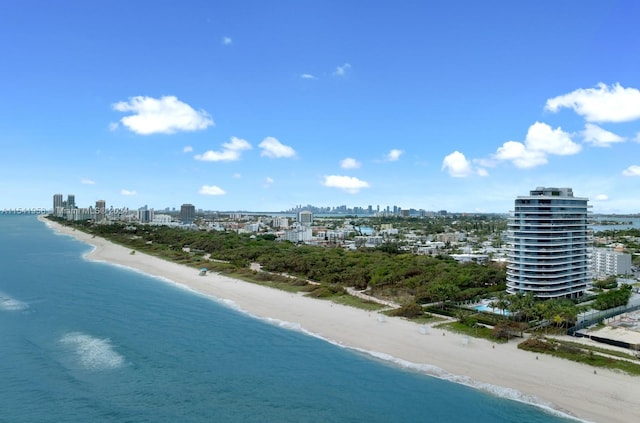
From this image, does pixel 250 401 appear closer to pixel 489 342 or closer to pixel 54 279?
pixel 489 342

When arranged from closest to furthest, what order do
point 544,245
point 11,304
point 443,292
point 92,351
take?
point 92,351, point 443,292, point 11,304, point 544,245

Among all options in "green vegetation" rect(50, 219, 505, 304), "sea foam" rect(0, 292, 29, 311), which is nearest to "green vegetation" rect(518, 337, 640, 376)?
"green vegetation" rect(50, 219, 505, 304)

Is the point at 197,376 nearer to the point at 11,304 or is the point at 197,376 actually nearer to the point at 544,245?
the point at 11,304

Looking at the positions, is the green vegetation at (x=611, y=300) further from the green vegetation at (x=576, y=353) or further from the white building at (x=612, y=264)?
the white building at (x=612, y=264)

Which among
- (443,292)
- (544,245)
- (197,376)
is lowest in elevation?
(197,376)

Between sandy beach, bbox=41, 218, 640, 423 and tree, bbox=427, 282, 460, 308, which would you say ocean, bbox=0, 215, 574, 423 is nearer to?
sandy beach, bbox=41, 218, 640, 423

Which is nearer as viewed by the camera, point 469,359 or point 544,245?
point 469,359

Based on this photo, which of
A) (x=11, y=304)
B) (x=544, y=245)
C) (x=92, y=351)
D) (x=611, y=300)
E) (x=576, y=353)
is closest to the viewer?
(x=576, y=353)

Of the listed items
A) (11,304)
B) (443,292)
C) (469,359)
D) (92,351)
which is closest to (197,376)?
(92,351)
